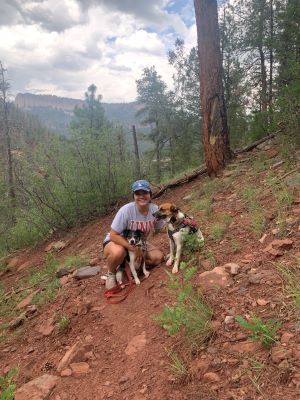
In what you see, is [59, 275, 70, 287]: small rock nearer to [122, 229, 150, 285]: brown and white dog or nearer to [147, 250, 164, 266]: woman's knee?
[122, 229, 150, 285]: brown and white dog

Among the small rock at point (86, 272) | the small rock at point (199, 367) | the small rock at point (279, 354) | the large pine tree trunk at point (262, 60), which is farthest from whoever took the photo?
the large pine tree trunk at point (262, 60)

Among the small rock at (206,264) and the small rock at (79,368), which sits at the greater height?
the small rock at (206,264)

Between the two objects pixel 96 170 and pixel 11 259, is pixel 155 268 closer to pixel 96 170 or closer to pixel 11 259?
pixel 96 170

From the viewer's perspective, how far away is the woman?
14.6ft

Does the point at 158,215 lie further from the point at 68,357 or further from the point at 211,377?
the point at 211,377

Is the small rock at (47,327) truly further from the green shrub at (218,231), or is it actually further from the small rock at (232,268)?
the green shrub at (218,231)

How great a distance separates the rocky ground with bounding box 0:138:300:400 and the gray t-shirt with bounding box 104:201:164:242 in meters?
0.58

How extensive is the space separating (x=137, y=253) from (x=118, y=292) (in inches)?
21.0

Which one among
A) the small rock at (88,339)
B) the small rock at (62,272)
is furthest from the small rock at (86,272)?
the small rock at (88,339)

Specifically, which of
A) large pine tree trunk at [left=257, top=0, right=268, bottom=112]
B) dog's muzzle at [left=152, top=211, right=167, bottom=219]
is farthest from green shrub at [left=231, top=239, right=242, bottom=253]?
large pine tree trunk at [left=257, top=0, right=268, bottom=112]

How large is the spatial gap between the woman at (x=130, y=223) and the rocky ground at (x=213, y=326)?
43cm

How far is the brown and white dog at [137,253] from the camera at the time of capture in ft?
14.8

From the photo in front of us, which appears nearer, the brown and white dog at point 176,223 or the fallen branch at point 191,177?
the brown and white dog at point 176,223

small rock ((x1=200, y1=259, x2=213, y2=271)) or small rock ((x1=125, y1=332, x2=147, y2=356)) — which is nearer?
small rock ((x1=125, y1=332, x2=147, y2=356))
